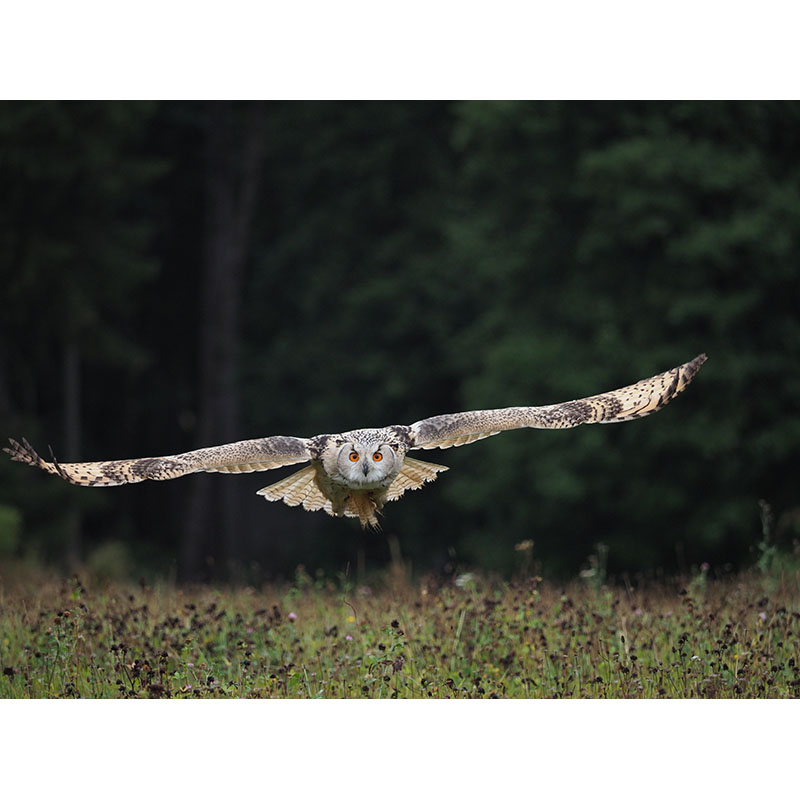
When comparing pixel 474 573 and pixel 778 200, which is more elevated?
pixel 778 200

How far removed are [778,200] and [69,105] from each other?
8781 millimetres

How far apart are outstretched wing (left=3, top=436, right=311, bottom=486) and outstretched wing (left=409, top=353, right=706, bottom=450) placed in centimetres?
79

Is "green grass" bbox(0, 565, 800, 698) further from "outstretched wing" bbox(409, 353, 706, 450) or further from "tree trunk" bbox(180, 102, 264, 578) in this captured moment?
"tree trunk" bbox(180, 102, 264, 578)

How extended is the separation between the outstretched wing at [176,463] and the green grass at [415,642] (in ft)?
3.25

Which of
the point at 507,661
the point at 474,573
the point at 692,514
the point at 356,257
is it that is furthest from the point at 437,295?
the point at 507,661

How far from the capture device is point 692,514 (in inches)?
548

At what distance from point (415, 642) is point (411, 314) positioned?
1159 centimetres

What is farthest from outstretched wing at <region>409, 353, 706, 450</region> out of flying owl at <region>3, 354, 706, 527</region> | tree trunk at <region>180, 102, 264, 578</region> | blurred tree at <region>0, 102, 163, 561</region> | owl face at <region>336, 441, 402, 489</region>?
tree trunk at <region>180, 102, 264, 578</region>

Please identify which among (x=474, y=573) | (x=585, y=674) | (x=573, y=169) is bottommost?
(x=585, y=674)

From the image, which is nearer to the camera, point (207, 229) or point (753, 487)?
point (753, 487)

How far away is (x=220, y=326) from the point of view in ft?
61.1

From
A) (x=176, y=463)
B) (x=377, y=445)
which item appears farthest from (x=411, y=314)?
(x=176, y=463)

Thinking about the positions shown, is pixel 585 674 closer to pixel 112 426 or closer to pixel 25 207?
pixel 25 207

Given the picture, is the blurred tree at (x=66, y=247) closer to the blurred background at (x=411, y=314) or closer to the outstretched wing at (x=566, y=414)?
the blurred background at (x=411, y=314)
